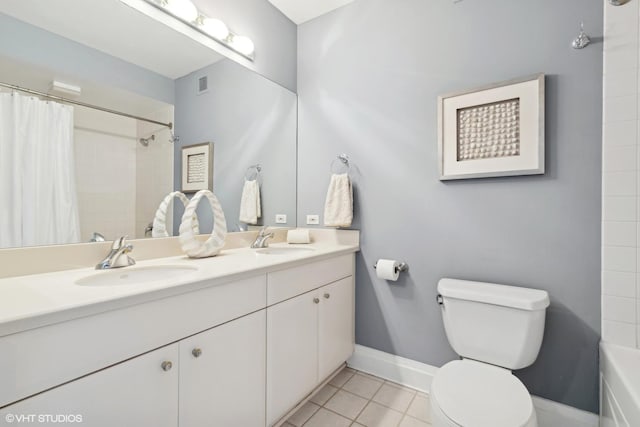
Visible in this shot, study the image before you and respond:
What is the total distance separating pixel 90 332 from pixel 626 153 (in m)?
1.95

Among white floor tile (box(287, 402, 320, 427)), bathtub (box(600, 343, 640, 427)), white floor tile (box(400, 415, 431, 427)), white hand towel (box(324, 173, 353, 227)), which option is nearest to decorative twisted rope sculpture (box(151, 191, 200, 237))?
white hand towel (box(324, 173, 353, 227))

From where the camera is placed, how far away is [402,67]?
68.7 inches

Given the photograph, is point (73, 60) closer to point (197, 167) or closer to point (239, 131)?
point (197, 167)

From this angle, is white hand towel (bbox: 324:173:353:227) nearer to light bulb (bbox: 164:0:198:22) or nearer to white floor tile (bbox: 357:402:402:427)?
white floor tile (bbox: 357:402:402:427)

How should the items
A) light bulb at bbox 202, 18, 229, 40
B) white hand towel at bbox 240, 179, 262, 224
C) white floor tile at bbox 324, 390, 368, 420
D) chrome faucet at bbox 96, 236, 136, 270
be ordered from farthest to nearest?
1. white hand towel at bbox 240, 179, 262, 224
2. light bulb at bbox 202, 18, 229, 40
3. white floor tile at bbox 324, 390, 368, 420
4. chrome faucet at bbox 96, 236, 136, 270

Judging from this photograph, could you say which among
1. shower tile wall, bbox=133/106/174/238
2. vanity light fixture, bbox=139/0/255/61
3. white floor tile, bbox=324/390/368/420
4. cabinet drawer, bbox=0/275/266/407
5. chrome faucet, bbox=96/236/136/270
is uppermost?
vanity light fixture, bbox=139/0/255/61

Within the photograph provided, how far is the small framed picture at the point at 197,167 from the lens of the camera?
153 cm

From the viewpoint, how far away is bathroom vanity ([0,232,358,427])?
0.67 metres

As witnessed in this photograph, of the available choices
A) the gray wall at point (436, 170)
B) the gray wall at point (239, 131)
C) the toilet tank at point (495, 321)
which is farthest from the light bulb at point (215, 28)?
the toilet tank at point (495, 321)

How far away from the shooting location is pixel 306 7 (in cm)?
203

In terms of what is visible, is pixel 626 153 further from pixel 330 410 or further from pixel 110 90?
pixel 110 90

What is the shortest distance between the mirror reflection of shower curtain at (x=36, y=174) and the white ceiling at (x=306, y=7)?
1.54 m

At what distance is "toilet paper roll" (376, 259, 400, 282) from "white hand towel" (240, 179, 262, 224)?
0.86 metres

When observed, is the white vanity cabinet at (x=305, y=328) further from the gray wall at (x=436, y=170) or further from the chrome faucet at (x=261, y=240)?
the chrome faucet at (x=261, y=240)
